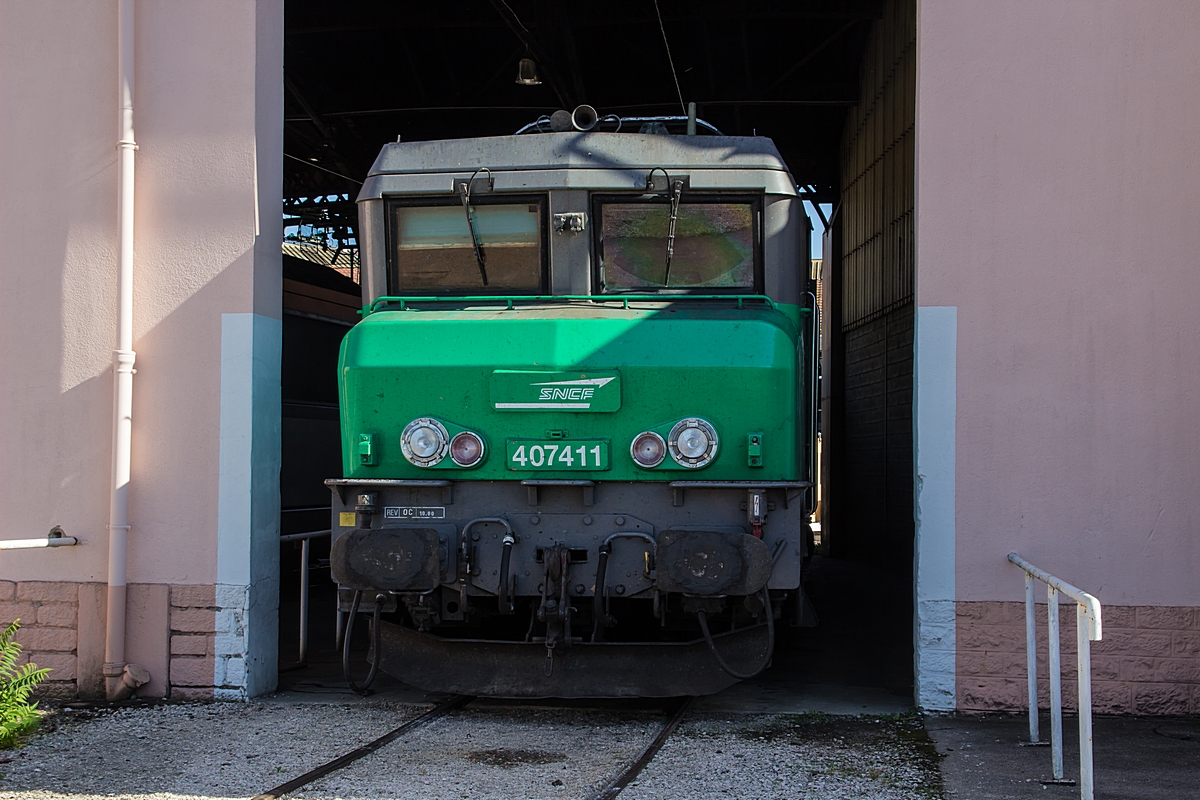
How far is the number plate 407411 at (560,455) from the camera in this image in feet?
18.4

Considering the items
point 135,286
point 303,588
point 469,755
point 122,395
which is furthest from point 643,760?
point 135,286

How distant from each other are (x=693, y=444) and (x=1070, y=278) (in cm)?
251

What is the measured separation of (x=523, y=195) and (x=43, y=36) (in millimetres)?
3352

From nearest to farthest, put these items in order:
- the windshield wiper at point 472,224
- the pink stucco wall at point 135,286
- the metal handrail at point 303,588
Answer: the windshield wiper at point 472,224 → the pink stucco wall at point 135,286 → the metal handrail at point 303,588

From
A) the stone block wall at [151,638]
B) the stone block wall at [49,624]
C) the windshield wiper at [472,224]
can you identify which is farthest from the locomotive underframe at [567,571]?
the stone block wall at [49,624]

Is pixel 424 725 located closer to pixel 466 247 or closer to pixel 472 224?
pixel 466 247

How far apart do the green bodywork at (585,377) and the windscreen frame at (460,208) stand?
510 mm

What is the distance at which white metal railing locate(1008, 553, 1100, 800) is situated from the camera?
161 inches

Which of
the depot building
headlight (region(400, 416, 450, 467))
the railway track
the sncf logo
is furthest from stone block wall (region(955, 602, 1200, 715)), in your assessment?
headlight (region(400, 416, 450, 467))

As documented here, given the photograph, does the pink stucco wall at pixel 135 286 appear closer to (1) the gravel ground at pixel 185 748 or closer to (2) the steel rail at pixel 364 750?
(1) the gravel ground at pixel 185 748

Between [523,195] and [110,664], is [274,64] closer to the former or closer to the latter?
[523,195]

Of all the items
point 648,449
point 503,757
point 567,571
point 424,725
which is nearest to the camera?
point 503,757

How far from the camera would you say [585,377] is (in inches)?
221

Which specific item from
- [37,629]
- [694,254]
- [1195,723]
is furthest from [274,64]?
[1195,723]
